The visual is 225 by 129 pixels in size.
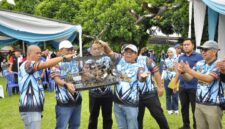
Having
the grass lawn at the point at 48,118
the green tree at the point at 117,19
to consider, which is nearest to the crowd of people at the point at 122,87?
the grass lawn at the point at 48,118

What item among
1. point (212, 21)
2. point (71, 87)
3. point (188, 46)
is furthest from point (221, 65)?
point (212, 21)

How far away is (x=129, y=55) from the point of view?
5.73 meters

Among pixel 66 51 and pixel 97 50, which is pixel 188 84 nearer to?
pixel 97 50

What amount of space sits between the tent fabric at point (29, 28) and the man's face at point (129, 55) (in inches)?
115

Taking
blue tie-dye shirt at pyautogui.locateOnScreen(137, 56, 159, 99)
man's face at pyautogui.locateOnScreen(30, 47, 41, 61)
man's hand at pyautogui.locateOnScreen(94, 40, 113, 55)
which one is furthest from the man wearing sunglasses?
man's face at pyautogui.locateOnScreen(30, 47, 41, 61)

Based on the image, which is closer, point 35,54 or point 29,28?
point 35,54

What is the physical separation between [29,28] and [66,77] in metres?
2.67

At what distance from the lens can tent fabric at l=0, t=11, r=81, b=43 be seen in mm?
7631

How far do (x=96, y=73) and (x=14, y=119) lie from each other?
14.5 feet

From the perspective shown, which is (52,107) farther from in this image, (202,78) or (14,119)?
(202,78)

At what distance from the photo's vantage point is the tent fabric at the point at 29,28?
7631mm

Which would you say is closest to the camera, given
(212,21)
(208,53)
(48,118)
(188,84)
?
(208,53)

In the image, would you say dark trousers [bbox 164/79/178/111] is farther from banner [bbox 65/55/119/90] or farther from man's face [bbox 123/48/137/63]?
man's face [bbox 123/48/137/63]

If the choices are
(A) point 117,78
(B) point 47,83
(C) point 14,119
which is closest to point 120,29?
(B) point 47,83
